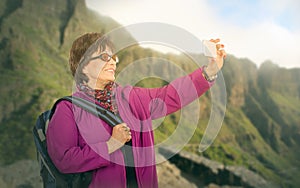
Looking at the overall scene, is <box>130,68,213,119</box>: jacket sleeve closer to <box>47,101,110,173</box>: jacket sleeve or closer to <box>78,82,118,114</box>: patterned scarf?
<box>78,82,118,114</box>: patterned scarf

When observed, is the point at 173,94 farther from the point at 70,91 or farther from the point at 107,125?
the point at 70,91

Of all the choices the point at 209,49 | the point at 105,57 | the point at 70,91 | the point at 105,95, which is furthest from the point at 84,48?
the point at 70,91

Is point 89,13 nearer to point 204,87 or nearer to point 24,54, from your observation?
point 24,54

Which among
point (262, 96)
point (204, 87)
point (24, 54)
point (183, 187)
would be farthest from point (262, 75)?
point (204, 87)

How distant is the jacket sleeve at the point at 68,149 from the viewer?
2.53 m

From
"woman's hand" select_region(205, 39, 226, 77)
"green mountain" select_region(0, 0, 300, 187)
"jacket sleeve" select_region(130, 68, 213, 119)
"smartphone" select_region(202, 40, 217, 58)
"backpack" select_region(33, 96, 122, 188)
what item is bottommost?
"backpack" select_region(33, 96, 122, 188)

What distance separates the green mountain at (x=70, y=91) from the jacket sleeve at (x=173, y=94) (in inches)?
978

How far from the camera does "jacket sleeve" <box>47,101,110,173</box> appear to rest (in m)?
2.53

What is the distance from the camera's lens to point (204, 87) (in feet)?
9.25

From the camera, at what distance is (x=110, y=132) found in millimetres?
2652

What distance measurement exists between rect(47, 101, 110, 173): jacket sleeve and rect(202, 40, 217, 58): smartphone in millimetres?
814

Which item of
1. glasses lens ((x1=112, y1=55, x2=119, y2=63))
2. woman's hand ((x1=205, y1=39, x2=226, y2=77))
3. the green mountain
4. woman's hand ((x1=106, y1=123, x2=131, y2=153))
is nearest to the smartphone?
woman's hand ((x1=205, y1=39, x2=226, y2=77))

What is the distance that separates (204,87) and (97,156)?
804 millimetres

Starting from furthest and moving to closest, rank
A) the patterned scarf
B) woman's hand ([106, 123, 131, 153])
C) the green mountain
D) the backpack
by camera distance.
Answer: the green mountain < the patterned scarf < the backpack < woman's hand ([106, 123, 131, 153])
